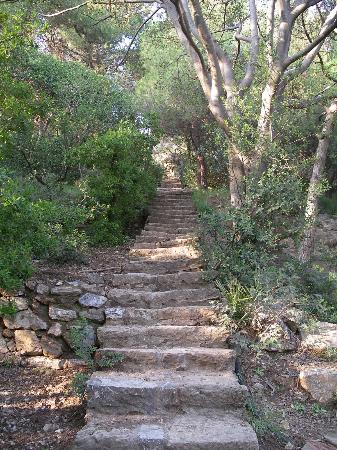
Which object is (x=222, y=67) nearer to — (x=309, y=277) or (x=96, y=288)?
(x=309, y=277)

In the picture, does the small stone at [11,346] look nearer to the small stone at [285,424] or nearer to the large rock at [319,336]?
the small stone at [285,424]

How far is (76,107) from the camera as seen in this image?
973cm

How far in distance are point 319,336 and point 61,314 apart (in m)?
3.13

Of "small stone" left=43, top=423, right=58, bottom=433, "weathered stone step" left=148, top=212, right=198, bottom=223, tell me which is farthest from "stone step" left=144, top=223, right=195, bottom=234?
"small stone" left=43, top=423, right=58, bottom=433

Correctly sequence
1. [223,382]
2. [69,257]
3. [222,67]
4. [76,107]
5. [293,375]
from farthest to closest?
[76,107], [222,67], [69,257], [293,375], [223,382]

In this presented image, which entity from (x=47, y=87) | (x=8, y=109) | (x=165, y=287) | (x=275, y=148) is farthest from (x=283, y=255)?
(x=47, y=87)

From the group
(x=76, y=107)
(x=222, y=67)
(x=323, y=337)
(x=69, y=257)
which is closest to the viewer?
(x=323, y=337)

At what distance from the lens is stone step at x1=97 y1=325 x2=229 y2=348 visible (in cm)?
500

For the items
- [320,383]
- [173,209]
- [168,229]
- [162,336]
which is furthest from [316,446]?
[173,209]

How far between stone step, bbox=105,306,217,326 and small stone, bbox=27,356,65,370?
722 millimetres

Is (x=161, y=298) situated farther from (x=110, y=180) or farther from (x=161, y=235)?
(x=110, y=180)

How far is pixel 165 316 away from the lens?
551 cm

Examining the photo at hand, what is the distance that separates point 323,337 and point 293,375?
71 centimetres

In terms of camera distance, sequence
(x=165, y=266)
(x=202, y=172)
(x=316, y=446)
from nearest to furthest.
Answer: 1. (x=316, y=446)
2. (x=165, y=266)
3. (x=202, y=172)
